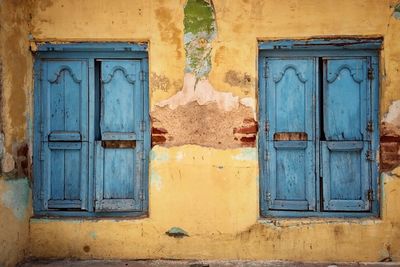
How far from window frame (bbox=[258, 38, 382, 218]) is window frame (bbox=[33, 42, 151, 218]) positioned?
111 centimetres

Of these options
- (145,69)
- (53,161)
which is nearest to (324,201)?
(145,69)

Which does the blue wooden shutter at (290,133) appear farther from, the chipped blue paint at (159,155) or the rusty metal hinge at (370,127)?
the chipped blue paint at (159,155)

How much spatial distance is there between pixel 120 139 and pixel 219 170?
1014 millimetres

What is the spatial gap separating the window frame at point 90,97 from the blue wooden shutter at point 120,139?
1.9 inches

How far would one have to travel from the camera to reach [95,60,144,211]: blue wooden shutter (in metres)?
4.42

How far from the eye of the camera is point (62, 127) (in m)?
4.46

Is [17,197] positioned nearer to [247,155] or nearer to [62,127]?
[62,127]

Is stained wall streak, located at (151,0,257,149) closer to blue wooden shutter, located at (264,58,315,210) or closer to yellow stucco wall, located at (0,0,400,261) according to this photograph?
yellow stucco wall, located at (0,0,400,261)

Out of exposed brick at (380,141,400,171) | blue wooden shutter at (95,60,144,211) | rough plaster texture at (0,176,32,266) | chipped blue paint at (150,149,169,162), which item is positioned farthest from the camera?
blue wooden shutter at (95,60,144,211)

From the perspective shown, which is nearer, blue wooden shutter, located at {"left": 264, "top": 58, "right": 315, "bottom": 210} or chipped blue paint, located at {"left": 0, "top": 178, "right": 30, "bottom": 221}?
chipped blue paint, located at {"left": 0, "top": 178, "right": 30, "bottom": 221}

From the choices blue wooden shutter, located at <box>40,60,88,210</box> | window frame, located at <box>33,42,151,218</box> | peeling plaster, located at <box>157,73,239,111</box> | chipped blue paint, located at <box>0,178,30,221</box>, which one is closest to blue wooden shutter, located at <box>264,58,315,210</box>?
peeling plaster, located at <box>157,73,239,111</box>

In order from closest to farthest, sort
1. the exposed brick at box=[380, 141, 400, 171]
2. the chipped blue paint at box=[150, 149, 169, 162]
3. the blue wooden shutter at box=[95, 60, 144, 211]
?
1. the exposed brick at box=[380, 141, 400, 171]
2. the chipped blue paint at box=[150, 149, 169, 162]
3. the blue wooden shutter at box=[95, 60, 144, 211]

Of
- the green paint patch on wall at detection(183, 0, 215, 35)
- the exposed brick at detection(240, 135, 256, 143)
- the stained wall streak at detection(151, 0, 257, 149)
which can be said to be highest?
the green paint patch on wall at detection(183, 0, 215, 35)

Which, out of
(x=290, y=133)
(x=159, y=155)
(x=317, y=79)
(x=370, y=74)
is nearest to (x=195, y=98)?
(x=159, y=155)
